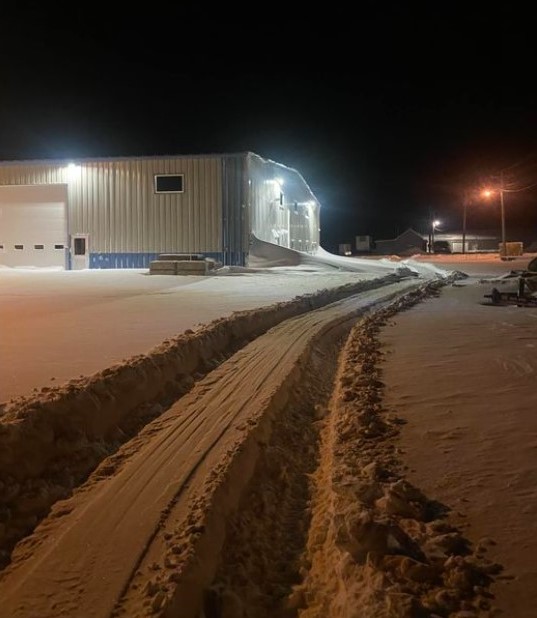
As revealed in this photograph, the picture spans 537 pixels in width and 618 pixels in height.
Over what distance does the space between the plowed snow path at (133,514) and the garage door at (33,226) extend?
30.0 metres

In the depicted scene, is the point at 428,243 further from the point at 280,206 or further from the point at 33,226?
the point at 33,226

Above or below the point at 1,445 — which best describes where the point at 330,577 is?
below

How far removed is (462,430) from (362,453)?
116 cm

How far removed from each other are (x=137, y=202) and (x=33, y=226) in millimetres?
6271

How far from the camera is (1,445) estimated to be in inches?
179

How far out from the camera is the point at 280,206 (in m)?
40.1

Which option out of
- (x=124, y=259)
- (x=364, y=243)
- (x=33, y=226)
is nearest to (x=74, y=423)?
(x=124, y=259)

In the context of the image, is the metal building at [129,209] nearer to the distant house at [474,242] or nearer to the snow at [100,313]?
the snow at [100,313]

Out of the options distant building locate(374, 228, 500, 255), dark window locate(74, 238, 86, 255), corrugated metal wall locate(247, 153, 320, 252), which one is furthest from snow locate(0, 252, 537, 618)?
distant building locate(374, 228, 500, 255)

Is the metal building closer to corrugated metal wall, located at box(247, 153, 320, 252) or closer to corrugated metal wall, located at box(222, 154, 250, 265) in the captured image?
corrugated metal wall, located at box(222, 154, 250, 265)

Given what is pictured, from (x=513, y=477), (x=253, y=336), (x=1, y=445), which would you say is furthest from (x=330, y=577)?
(x=253, y=336)

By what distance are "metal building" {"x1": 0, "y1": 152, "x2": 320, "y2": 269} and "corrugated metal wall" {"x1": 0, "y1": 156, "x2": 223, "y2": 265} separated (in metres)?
0.05

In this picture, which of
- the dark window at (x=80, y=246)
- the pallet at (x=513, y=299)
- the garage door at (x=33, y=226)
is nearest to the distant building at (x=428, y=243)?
the dark window at (x=80, y=246)

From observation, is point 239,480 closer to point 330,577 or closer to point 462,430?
point 330,577
